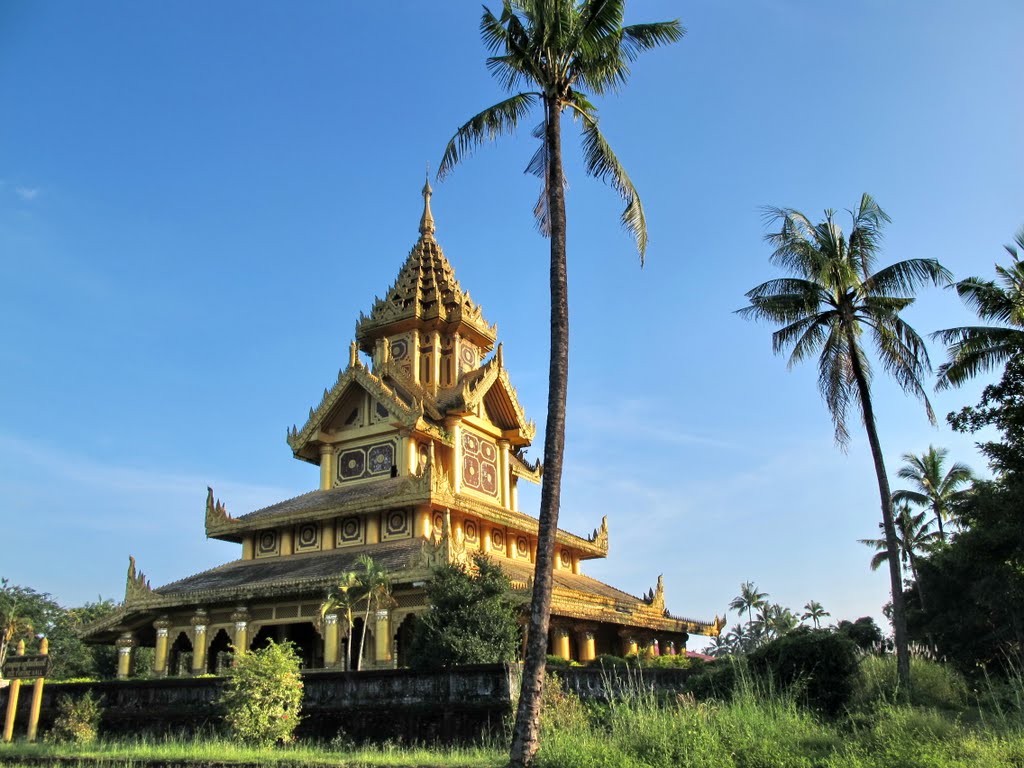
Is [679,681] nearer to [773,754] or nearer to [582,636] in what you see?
[582,636]

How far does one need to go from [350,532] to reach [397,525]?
7.12 ft

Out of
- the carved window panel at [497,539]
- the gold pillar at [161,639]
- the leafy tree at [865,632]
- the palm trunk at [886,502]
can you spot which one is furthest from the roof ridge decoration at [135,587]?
the leafy tree at [865,632]

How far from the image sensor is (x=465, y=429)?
3631 centimetres

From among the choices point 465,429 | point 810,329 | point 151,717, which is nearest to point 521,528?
point 465,429

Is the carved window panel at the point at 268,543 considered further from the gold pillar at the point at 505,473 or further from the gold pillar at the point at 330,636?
the gold pillar at the point at 505,473

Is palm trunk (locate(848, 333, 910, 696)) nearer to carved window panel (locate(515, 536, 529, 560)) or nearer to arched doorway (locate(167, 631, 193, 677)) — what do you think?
carved window panel (locate(515, 536, 529, 560))

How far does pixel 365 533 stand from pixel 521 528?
630cm

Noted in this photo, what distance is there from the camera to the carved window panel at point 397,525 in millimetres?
31172

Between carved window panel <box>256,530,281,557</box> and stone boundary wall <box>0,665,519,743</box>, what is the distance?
12525 millimetres

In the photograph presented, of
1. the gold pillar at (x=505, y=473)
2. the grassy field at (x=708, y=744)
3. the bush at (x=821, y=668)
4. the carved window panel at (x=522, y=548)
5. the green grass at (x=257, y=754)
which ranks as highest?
the gold pillar at (x=505, y=473)

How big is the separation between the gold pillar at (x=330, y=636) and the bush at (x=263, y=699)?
A: 10022mm

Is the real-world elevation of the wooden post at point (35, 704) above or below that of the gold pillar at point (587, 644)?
below

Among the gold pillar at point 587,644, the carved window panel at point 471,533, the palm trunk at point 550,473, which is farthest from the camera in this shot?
the carved window panel at point 471,533

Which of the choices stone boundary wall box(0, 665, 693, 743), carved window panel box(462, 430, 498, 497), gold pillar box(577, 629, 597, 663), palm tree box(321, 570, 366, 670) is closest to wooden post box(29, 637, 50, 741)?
stone boundary wall box(0, 665, 693, 743)
